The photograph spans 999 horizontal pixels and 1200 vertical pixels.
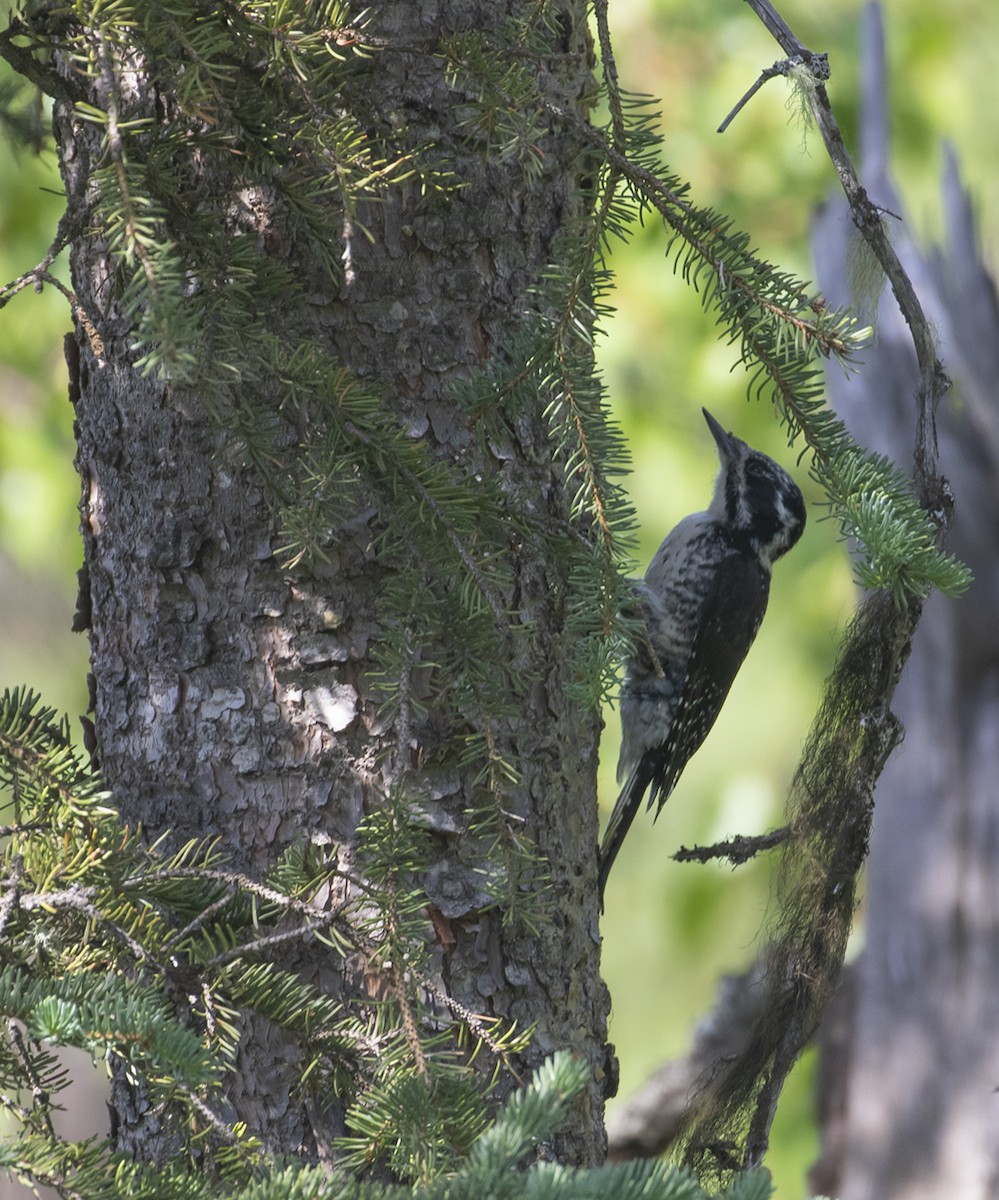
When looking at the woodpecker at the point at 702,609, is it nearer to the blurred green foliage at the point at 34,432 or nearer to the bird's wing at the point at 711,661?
the bird's wing at the point at 711,661

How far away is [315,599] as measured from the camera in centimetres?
198

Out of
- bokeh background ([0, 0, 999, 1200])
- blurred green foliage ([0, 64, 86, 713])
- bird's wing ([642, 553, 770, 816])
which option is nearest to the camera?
bird's wing ([642, 553, 770, 816])

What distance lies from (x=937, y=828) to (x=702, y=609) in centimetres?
220

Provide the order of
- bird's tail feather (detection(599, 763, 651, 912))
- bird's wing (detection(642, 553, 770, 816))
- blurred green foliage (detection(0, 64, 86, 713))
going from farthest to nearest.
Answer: blurred green foliage (detection(0, 64, 86, 713)) → bird's wing (detection(642, 553, 770, 816)) → bird's tail feather (detection(599, 763, 651, 912))

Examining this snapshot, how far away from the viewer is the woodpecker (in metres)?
3.57

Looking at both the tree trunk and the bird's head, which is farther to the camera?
the bird's head

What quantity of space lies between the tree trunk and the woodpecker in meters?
1.49

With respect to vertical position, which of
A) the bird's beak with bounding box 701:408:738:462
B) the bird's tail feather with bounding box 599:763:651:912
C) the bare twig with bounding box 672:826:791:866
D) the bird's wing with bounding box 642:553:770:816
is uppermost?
the bird's beak with bounding box 701:408:738:462

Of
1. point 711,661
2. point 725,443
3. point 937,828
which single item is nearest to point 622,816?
point 711,661

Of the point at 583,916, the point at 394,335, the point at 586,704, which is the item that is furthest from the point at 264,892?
the point at 394,335

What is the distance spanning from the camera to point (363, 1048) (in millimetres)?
1663

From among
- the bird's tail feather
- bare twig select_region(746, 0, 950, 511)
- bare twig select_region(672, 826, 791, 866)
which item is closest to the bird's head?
the bird's tail feather

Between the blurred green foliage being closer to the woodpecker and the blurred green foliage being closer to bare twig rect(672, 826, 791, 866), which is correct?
the woodpecker

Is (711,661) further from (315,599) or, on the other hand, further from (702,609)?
(315,599)
